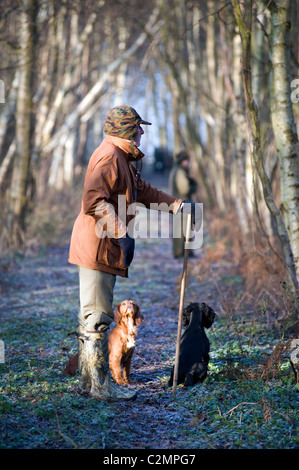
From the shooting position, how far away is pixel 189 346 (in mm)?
4895

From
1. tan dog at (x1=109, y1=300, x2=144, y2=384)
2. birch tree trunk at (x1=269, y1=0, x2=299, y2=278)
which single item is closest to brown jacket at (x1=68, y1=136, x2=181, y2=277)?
tan dog at (x1=109, y1=300, x2=144, y2=384)

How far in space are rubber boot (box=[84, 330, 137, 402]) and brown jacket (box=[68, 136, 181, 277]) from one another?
0.58 m

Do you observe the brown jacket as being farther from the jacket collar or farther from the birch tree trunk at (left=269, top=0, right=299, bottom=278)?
the birch tree trunk at (left=269, top=0, right=299, bottom=278)

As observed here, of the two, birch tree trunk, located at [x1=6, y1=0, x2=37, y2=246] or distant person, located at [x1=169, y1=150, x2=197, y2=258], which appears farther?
distant person, located at [x1=169, y1=150, x2=197, y2=258]

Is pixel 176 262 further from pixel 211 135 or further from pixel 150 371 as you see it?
pixel 211 135

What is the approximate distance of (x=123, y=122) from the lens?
4480 mm

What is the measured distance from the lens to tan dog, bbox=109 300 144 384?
4723mm

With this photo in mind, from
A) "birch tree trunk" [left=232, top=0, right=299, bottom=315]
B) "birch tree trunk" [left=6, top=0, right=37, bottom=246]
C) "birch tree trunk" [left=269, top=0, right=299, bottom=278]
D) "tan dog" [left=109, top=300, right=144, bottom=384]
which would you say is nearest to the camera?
"tan dog" [left=109, top=300, right=144, bottom=384]

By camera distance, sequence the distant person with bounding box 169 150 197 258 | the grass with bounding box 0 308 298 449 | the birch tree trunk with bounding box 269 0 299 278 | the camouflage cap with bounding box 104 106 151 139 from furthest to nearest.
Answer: the distant person with bounding box 169 150 197 258
the birch tree trunk with bounding box 269 0 299 278
the camouflage cap with bounding box 104 106 151 139
the grass with bounding box 0 308 298 449

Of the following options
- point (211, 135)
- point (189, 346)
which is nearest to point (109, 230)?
point (189, 346)

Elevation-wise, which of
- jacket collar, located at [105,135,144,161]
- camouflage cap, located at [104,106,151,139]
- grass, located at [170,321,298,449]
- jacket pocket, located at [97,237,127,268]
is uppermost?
camouflage cap, located at [104,106,151,139]

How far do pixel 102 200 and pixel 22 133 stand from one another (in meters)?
8.68

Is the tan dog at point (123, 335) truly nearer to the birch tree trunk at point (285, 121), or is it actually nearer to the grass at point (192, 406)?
the grass at point (192, 406)

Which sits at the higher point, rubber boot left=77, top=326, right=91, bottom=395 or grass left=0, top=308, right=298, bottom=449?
rubber boot left=77, top=326, right=91, bottom=395
